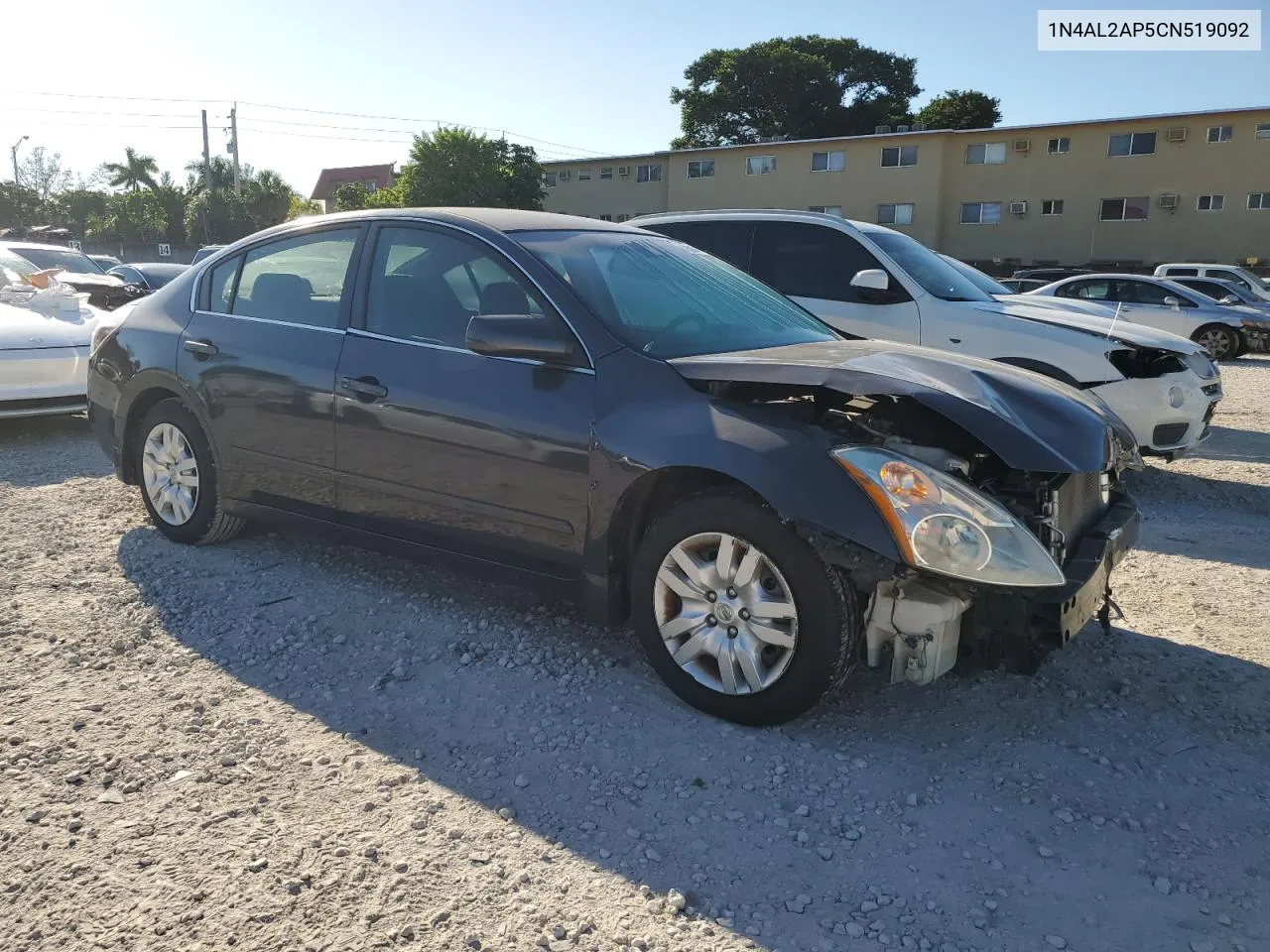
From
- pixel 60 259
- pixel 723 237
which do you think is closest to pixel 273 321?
pixel 723 237

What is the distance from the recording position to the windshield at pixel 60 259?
42.0 feet

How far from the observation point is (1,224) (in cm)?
6794

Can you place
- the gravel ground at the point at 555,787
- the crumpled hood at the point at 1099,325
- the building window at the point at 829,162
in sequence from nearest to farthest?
the gravel ground at the point at 555,787
the crumpled hood at the point at 1099,325
the building window at the point at 829,162

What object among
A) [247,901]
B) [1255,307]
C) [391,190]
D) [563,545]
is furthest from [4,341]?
[391,190]

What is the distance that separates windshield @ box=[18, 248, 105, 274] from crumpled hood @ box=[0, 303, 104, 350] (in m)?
4.95

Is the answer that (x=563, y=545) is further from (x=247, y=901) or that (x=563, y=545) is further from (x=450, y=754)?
(x=247, y=901)

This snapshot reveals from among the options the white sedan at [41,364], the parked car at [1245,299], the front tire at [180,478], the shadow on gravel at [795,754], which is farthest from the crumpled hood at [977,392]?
the parked car at [1245,299]

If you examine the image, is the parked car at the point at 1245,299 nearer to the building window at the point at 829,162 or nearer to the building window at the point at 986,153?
the building window at the point at 986,153

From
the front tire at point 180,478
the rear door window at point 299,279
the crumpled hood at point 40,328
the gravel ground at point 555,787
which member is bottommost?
the gravel ground at point 555,787

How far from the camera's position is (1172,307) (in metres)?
16.5

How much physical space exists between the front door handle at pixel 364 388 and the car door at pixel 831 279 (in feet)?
12.9

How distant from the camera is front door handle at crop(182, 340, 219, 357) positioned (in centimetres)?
449

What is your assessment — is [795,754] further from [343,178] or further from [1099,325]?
[343,178]

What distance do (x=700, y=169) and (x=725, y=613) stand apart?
4449cm
